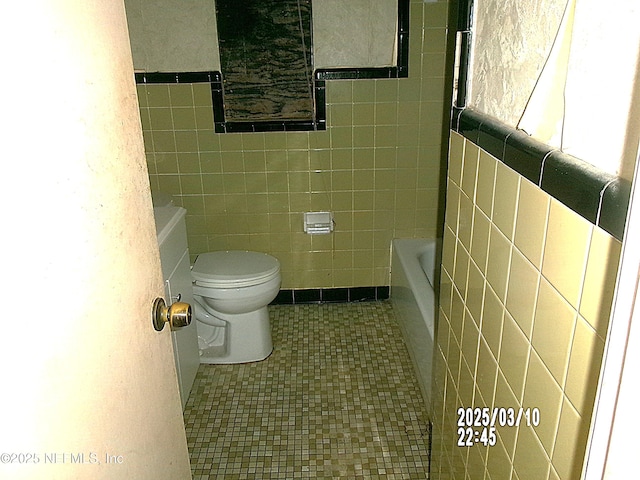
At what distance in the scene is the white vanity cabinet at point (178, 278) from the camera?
196cm

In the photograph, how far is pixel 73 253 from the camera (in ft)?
2.15

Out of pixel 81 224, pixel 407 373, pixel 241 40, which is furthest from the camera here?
pixel 241 40

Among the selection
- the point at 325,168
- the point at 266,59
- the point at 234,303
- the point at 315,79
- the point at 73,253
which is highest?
the point at 266,59

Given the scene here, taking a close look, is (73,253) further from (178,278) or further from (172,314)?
(178,278)

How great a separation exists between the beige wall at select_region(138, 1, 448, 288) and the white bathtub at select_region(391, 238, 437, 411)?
120 millimetres

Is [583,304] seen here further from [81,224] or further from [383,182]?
[383,182]

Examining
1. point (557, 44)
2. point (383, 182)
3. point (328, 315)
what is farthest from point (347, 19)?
point (557, 44)

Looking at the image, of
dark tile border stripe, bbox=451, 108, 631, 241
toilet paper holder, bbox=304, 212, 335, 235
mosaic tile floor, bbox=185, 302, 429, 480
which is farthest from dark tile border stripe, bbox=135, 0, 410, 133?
dark tile border stripe, bbox=451, 108, 631, 241

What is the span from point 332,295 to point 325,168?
751 mm

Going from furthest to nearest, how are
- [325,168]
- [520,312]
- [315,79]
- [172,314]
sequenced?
[325,168], [315,79], [172,314], [520,312]

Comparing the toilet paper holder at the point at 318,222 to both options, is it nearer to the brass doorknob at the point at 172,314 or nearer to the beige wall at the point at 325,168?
the beige wall at the point at 325,168

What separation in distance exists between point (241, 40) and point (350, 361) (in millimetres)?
1637

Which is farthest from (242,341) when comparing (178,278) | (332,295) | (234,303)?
(332,295)

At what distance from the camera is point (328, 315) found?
2.90 m
